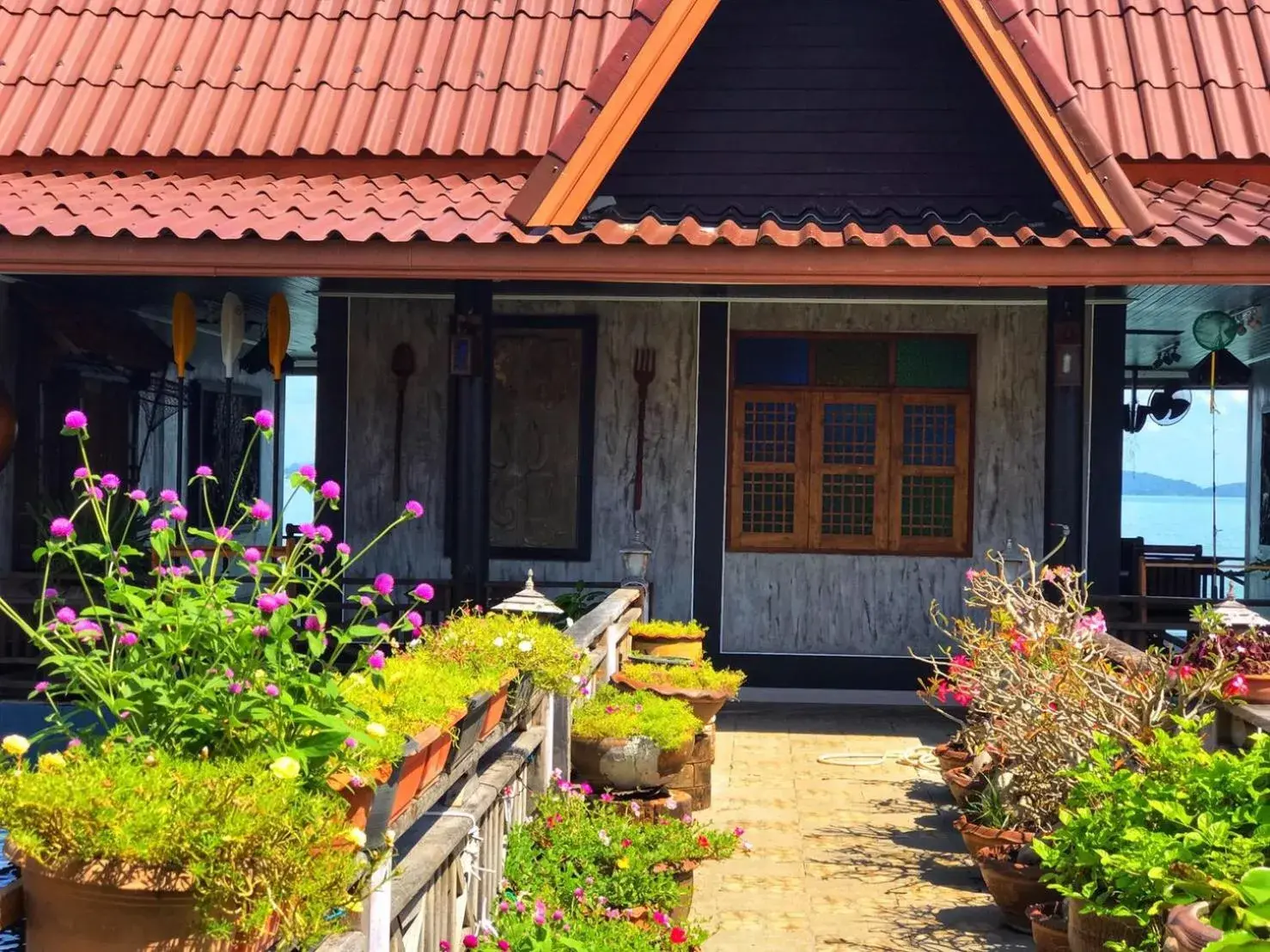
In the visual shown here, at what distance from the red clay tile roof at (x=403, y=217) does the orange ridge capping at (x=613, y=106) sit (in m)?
0.27

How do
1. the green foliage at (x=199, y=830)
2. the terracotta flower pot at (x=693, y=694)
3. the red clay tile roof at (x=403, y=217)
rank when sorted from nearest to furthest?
the green foliage at (x=199, y=830), the terracotta flower pot at (x=693, y=694), the red clay tile roof at (x=403, y=217)

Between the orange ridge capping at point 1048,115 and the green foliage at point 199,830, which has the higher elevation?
the orange ridge capping at point 1048,115

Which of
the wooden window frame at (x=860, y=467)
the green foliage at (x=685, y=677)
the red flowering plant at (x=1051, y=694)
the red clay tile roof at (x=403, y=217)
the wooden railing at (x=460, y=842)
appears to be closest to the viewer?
the wooden railing at (x=460, y=842)

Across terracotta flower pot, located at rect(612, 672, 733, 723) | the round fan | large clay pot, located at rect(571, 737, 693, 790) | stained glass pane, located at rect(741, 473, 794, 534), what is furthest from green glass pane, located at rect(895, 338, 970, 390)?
large clay pot, located at rect(571, 737, 693, 790)

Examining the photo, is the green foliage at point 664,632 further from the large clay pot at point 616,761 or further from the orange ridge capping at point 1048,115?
the orange ridge capping at point 1048,115

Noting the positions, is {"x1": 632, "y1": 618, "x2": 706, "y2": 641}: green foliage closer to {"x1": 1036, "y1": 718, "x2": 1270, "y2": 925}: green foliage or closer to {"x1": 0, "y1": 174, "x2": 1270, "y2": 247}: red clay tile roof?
{"x1": 0, "y1": 174, "x2": 1270, "y2": 247}: red clay tile roof

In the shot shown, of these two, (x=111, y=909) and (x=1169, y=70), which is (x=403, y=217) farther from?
(x=111, y=909)

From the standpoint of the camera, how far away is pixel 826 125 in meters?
10.8

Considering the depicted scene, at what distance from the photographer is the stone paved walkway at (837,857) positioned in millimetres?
6145

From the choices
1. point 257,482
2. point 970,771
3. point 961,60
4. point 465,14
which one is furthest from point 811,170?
point 257,482

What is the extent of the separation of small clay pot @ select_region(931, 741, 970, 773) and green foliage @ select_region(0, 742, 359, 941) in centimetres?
567

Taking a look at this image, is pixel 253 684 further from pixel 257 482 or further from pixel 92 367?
pixel 257 482

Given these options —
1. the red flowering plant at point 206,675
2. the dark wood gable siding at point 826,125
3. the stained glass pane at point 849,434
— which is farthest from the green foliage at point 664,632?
the red flowering plant at point 206,675

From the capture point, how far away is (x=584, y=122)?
381 inches
